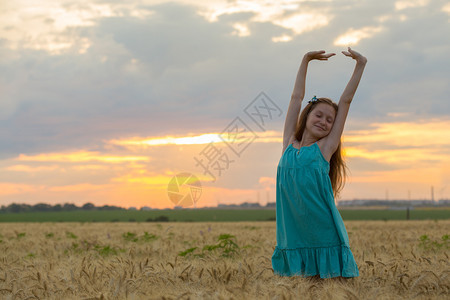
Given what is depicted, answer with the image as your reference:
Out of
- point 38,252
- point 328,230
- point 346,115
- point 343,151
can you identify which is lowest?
point 38,252

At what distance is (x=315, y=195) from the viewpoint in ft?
16.3

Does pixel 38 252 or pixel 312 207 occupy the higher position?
pixel 312 207

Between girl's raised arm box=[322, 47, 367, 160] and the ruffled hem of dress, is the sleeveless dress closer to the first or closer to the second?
the ruffled hem of dress

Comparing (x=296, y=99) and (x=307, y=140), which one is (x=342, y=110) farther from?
(x=296, y=99)

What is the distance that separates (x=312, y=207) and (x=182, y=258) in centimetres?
314

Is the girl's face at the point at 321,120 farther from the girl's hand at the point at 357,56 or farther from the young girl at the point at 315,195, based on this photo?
the girl's hand at the point at 357,56

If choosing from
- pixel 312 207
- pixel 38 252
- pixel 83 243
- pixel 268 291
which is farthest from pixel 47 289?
pixel 83 243

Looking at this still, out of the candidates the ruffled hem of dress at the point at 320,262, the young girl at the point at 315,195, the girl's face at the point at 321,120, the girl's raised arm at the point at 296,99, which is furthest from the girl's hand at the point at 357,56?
the ruffled hem of dress at the point at 320,262

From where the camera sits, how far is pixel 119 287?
453 cm

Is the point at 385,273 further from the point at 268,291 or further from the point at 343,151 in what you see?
the point at 268,291

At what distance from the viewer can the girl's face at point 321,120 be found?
515 centimetres

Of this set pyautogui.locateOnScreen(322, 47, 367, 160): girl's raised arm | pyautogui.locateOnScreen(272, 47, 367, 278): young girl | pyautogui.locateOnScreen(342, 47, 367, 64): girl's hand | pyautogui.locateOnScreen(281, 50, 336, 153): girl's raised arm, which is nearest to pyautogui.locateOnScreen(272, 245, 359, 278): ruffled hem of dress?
pyautogui.locateOnScreen(272, 47, 367, 278): young girl

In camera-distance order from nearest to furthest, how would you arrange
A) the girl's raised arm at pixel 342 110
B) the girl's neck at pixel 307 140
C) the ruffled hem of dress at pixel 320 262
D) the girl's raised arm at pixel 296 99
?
the ruffled hem of dress at pixel 320 262 → the girl's raised arm at pixel 342 110 → the girl's neck at pixel 307 140 → the girl's raised arm at pixel 296 99

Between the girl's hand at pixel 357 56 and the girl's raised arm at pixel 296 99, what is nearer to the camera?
the girl's hand at pixel 357 56
